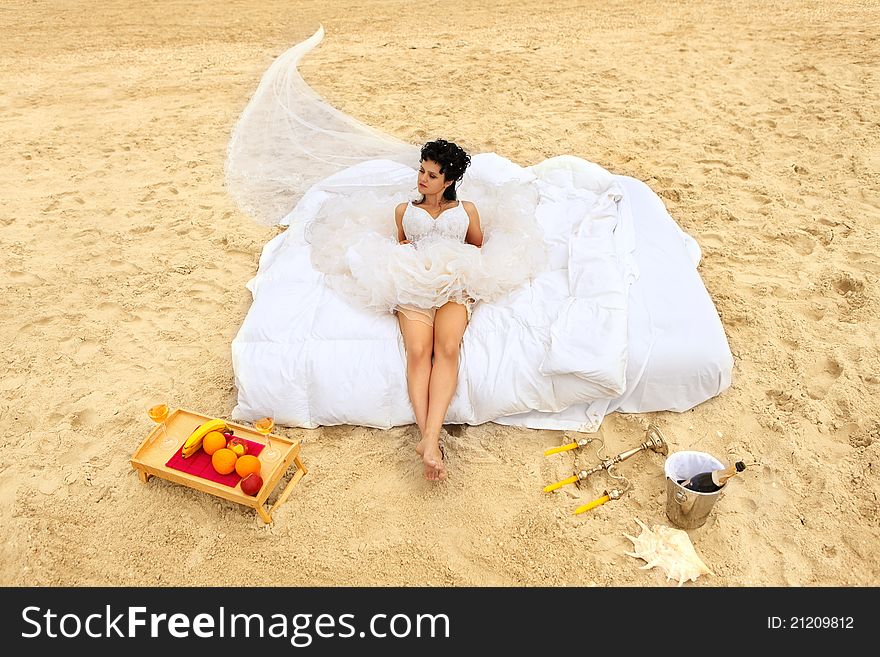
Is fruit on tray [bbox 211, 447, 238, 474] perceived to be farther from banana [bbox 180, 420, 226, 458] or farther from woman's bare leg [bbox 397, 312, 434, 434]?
woman's bare leg [bbox 397, 312, 434, 434]

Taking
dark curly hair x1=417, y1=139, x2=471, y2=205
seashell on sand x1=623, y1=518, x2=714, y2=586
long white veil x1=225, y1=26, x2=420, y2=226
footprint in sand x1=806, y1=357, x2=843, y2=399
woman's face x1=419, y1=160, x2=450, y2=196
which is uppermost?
dark curly hair x1=417, y1=139, x2=471, y2=205

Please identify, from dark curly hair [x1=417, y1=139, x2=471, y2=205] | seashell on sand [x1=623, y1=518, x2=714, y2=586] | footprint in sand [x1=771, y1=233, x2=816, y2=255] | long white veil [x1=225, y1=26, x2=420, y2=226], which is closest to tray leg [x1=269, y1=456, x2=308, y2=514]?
seashell on sand [x1=623, y1=518, x2=714, y2=586]

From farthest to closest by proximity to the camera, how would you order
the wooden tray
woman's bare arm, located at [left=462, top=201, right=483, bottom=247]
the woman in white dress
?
woman's bare arm, located at [left=462, top=201, right=483, bottom=247], the woman in white dress, the wooden tray

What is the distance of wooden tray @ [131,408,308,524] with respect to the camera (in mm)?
2744

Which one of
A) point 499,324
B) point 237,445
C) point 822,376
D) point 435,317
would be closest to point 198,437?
point 237,445

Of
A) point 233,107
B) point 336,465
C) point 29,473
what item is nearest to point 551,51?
point 233,107

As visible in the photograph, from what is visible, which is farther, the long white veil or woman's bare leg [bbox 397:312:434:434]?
the long white veil

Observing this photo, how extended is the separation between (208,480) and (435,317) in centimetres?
131

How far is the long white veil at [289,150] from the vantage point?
4.90 m

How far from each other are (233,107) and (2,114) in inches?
95.1

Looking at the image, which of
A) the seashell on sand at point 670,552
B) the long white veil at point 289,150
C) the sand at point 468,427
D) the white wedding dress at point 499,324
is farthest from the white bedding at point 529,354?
the long white veil at point 289,150

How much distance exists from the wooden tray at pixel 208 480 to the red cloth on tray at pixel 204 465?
0.03 m

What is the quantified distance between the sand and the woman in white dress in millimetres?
255
